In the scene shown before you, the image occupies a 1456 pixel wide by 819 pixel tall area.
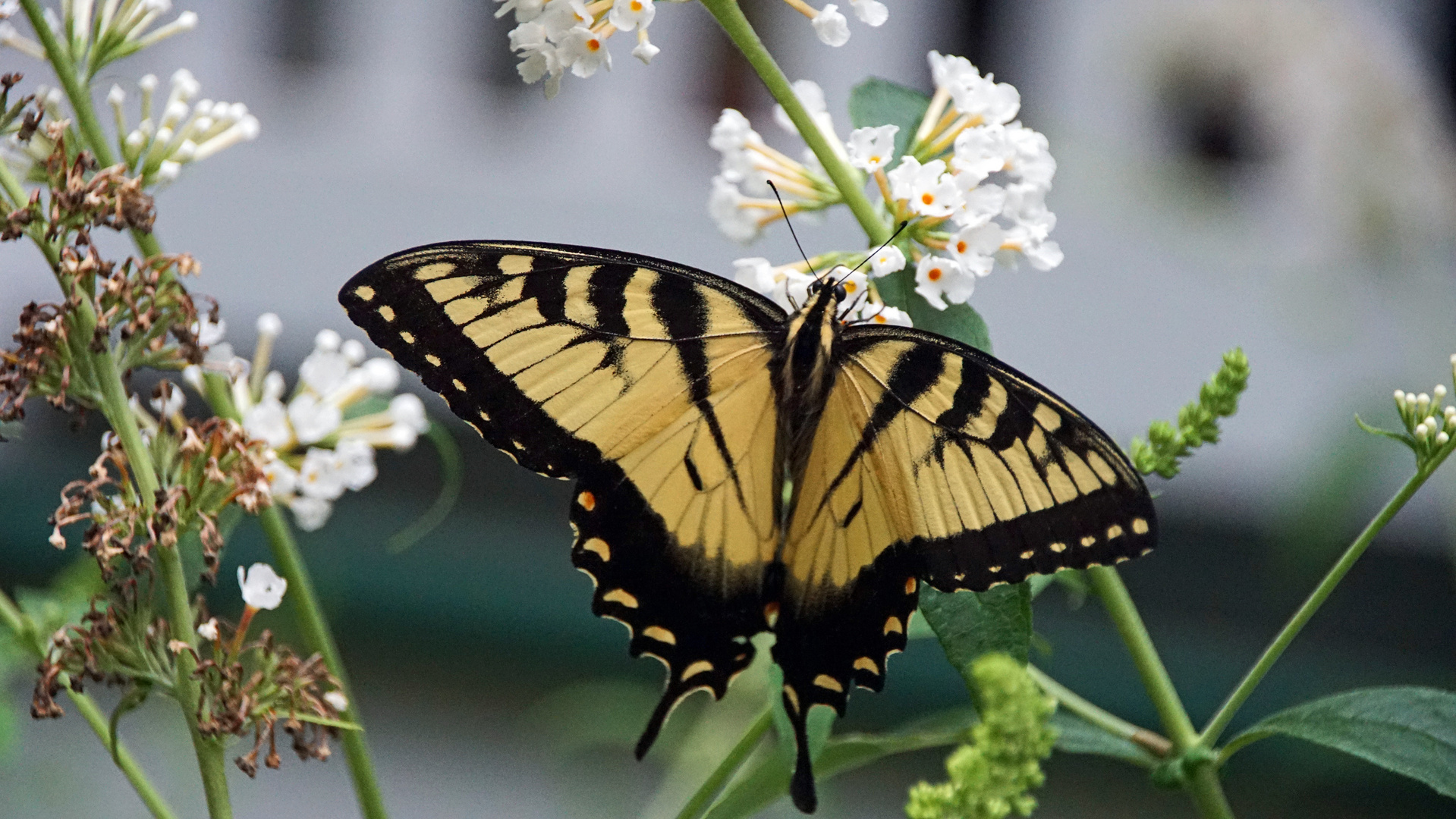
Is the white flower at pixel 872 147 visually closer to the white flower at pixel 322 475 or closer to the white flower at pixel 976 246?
the white flower at pixel 976 246

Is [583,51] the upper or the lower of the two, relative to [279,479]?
upper

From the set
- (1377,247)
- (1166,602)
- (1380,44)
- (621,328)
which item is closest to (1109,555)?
(621,328)

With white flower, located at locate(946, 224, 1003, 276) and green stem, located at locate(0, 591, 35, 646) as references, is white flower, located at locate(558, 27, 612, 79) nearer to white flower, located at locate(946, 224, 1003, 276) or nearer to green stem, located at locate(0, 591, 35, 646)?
white flower, located at locate(946, 224, 1003, 276)

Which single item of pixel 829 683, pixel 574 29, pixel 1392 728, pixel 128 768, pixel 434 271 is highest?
pixel 574 29

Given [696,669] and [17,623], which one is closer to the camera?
[17,623]

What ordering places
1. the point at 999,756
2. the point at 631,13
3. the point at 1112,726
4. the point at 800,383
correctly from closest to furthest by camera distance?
the point at 999,756, the point at 631,13, the point at 1112,726, the point at 800,383

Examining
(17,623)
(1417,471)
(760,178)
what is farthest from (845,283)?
(17,623)

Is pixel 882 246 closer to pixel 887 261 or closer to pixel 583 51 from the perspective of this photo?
pixel 887 261

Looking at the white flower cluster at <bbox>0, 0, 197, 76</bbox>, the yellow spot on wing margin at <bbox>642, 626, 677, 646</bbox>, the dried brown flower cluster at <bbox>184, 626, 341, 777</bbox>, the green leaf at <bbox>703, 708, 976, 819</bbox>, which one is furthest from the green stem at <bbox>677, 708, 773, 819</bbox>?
the white flower cluster at <bbox>0, 0, 197, 76</bbox>
